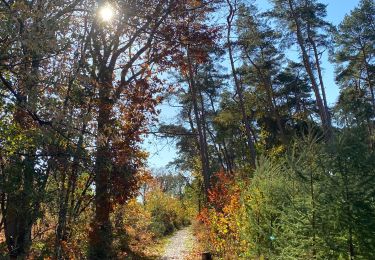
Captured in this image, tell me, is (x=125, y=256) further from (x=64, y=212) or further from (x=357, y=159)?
(x=357, y=159)

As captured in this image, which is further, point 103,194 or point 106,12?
point 103,194

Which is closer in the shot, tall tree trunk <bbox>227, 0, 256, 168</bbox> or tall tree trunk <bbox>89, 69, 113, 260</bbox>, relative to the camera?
tall tree trunk <bbox>89, 69, 113, 260</bbox>

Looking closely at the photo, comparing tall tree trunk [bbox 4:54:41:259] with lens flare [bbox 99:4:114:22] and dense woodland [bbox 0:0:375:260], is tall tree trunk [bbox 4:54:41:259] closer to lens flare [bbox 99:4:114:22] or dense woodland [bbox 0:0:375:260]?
dense woodland [bbox 0:0:375:260]

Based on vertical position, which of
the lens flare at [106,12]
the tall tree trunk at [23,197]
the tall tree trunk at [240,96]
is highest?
the tall tree trunk at [240,96]

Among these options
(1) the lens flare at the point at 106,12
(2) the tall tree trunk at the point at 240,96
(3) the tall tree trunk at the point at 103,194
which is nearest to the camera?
(1) the lens flare at the point at 106,12

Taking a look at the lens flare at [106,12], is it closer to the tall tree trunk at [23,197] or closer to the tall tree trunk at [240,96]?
the tall tree trunk at [23,197]

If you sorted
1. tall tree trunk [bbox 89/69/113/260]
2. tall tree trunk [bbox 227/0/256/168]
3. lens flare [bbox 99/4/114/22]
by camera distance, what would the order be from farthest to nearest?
tall tree trunk [bbox 227/0/256/168]
tall tree trunk [bbox 89/69/113/260]
lens flare [bbox 99/4/114/22]

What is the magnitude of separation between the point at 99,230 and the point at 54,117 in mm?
7245

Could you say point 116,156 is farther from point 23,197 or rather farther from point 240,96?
point 240,96

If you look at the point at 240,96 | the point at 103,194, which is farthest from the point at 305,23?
the point at 103,194

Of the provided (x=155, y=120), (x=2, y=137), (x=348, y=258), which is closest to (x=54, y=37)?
(x=2, y=137)

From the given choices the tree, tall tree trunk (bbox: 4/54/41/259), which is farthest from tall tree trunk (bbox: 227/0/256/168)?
tall tree trunk (bbox: 4/54/41/259)

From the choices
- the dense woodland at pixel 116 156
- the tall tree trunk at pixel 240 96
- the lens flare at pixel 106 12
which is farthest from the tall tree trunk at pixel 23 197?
the tall tree trunk at pixel 240 96

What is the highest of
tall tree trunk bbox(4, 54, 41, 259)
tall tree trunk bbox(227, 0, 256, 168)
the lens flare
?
tall tree trunk bbox(227, 0, 256, 168)
